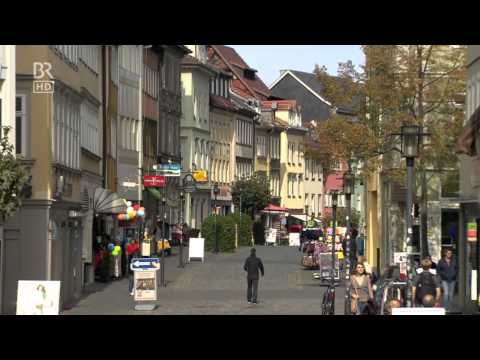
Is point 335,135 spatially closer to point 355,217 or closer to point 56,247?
point 56,247

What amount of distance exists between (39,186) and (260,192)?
218ft

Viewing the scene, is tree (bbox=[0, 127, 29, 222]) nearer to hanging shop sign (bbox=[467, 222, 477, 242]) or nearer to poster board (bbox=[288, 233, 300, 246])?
hanging shop sign (bbox=[467, 222, 477, 242])

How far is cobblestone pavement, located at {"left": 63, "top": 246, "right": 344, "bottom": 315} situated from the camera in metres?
32.9

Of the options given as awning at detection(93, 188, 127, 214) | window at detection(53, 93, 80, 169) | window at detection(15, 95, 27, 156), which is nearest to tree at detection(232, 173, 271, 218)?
awning at detection(93, 188, 127, 214)

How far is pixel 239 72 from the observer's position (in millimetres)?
119250

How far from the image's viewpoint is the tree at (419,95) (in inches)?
1582

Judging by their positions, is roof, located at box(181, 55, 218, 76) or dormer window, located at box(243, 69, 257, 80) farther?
dormer window, located at box(243, 69, 257, 80)

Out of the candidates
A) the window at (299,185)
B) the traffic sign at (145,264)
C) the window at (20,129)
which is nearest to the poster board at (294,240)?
the window at (299,185)

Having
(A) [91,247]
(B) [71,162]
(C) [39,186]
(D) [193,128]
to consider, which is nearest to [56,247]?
(C) [39,186]

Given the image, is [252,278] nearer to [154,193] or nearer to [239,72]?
[154,193]

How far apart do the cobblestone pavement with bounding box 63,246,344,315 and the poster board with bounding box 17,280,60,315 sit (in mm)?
7914

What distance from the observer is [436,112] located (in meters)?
41.5

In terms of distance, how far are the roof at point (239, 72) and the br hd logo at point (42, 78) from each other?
261ft
